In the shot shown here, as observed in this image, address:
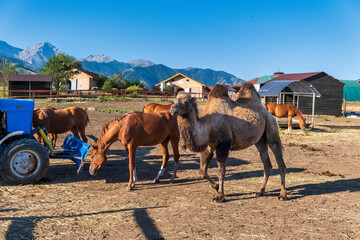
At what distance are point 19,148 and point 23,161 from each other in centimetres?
33

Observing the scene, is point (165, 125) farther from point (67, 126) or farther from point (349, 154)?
point (349, 154)

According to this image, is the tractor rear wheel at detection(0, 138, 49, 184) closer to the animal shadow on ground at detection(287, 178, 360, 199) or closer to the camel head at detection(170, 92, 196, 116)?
the camel head at detection(170, 92, 196, 116)

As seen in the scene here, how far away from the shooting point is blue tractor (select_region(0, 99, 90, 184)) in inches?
252

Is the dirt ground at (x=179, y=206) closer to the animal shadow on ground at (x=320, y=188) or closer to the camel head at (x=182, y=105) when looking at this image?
the animal shadow on ground at (x=320, y=188)

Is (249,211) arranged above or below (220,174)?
below

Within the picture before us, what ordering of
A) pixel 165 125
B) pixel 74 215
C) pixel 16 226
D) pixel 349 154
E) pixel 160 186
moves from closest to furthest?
pixel 16 226, pixel 74 215, pixel 160 186, pixel 165 125, pixel 349 154

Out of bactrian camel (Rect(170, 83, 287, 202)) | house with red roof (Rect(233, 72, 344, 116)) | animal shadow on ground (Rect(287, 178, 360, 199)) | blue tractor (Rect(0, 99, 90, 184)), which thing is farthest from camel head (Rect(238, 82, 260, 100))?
house with red roof (Rect(233, 72, 344, 116))

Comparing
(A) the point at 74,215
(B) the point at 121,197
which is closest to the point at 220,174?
(B) the point at 121,197

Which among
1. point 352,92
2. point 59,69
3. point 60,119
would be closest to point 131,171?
point 60,119

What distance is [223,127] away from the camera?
19.1ft

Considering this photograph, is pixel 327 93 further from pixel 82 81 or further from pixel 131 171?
pixel 82 81

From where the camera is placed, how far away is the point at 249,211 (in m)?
5.36

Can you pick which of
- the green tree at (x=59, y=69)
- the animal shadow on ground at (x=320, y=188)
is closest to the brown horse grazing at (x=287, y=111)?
the animal shadow on ground at (x=320, y=188)

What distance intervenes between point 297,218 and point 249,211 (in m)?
0.82
